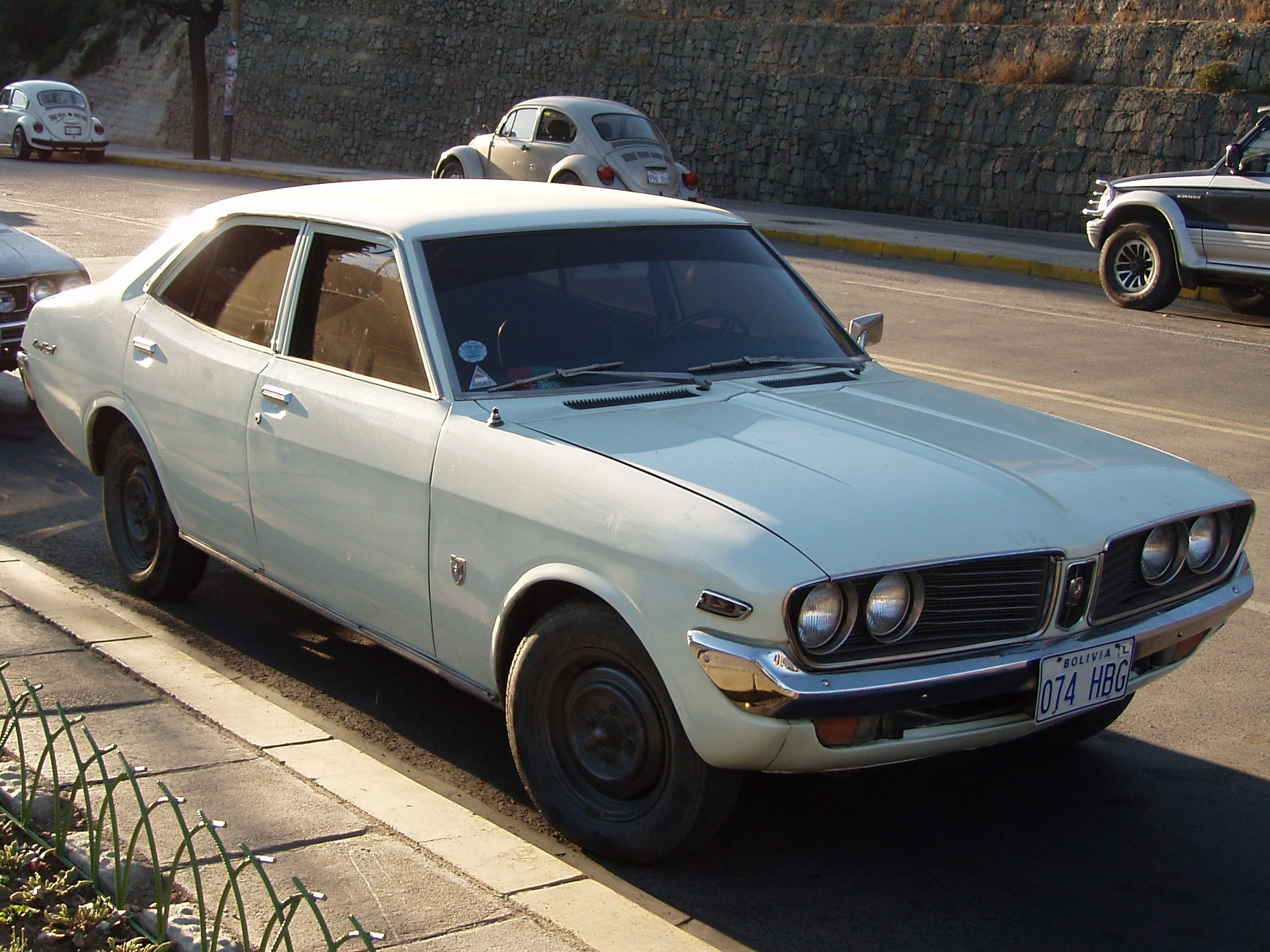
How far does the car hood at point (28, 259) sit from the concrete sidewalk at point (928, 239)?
36.3 feet

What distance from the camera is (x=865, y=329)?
16.9 feet

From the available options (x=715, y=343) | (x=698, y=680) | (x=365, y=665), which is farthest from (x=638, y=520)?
(x=365, y=665)

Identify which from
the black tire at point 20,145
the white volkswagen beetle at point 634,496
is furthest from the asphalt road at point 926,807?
the black tire at point 20,145

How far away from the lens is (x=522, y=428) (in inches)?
152

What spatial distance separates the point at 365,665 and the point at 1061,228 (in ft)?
72.6

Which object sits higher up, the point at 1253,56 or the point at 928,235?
the point at 1253,56

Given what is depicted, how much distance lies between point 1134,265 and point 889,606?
12980 mm

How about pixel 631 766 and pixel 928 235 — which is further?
pixel 928 235

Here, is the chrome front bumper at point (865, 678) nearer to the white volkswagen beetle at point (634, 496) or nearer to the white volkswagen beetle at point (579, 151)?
the white volkswagen beetle at point (634, 496)

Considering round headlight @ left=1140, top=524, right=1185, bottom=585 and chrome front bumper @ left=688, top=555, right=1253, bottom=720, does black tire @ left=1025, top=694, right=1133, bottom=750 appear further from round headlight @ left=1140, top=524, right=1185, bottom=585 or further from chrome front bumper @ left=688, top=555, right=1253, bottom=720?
chrome front bumper @ left=688, top=555, right=1253, bottom=720

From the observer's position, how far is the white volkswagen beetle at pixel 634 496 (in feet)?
10.7

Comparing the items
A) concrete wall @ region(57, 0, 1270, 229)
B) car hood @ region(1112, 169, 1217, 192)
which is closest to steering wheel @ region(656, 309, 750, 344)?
car hood @ region(1112, 169, 1217, 192)

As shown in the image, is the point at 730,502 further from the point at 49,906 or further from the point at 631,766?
the point at 49,906

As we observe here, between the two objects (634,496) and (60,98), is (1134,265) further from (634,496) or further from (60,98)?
(60,98)
